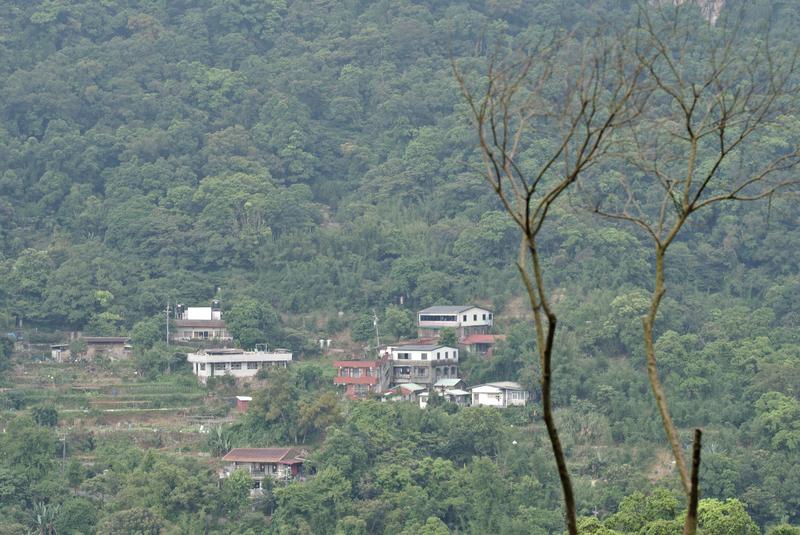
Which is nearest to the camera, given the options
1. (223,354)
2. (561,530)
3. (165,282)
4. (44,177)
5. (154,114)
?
(561,530)

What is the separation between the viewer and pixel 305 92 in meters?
39.7

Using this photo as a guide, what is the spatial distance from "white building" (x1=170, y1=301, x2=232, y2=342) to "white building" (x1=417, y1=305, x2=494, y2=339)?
13.5ft

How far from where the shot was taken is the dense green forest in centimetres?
2411

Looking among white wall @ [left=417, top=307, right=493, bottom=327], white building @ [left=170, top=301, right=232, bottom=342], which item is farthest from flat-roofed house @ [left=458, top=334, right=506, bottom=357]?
white building @ [left=170, top=301, right=232, bottom=342]

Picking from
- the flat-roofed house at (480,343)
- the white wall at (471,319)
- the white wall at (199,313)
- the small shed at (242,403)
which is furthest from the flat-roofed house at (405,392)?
the white wall at (199,313)

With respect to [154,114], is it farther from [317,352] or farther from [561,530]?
[561,530]

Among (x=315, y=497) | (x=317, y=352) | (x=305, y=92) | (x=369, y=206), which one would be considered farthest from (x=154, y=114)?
(x=315, y=497)

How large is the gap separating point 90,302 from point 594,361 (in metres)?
Answer: 10.8

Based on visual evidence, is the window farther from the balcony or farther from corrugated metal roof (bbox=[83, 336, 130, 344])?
corrugated metal roof (bbox=[83, 336, 130, 344])

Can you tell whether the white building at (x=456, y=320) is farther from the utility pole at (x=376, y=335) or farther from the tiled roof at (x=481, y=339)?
the utility pole at (x=376, y=335)

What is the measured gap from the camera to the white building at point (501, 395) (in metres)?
29.0

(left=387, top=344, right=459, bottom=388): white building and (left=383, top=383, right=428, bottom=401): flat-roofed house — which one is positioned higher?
(left=387, top=344, right=459, bottom=388): white building

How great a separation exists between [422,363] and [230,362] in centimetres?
383

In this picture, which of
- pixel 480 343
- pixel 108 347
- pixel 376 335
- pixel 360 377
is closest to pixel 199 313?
pixel 108 347
